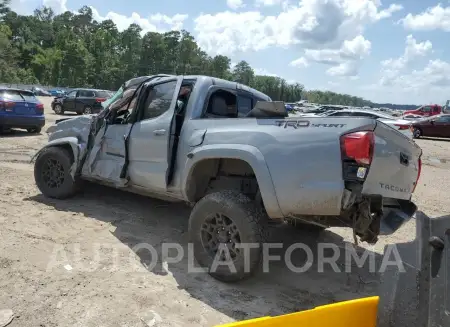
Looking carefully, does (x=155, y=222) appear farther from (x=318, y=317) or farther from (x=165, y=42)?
(x=165, y=42)

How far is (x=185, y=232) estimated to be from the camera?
17.5ft

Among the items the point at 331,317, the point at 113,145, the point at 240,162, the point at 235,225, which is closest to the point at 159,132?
the point at 113,145

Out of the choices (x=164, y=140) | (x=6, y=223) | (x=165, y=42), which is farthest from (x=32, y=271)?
(x=165, y=42)

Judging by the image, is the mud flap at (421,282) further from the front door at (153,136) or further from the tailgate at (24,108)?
the tailgate at (24,108)

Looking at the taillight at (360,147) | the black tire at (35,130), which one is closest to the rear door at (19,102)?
the black tire at (35,130)

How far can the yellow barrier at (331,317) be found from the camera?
2.00m

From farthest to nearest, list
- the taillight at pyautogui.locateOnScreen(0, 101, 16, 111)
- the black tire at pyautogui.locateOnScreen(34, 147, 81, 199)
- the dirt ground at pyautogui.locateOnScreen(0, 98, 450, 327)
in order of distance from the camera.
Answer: the taillight at pyautogui.locateOnScreen(0, 101, 16, 111)
the black tire at pyautogui.locateOnScreen(34, 147, 81, 199)
the dirt ground at pyautogui.locateOnScreen(0, 98, 450, 327)

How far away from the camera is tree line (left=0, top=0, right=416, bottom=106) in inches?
3482

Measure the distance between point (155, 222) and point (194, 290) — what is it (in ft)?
6.50

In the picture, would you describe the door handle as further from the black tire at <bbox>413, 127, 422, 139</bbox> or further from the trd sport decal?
the black tire at <bbox>413, 127, 422, 139</bbox>

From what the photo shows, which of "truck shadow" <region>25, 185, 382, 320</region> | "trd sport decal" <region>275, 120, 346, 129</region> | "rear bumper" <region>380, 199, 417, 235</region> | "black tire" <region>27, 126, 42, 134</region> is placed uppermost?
"trd sport decal" <region>275, 120, 346, 129</region>

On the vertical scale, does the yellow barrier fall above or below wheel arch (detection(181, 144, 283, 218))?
below

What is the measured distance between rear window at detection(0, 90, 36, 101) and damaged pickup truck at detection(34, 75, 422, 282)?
8413 millimetres

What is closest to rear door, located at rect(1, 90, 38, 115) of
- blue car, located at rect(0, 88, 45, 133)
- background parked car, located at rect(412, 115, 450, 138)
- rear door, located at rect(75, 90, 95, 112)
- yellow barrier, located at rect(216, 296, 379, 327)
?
blue car, located at rect(0, 88, 45, 133)
